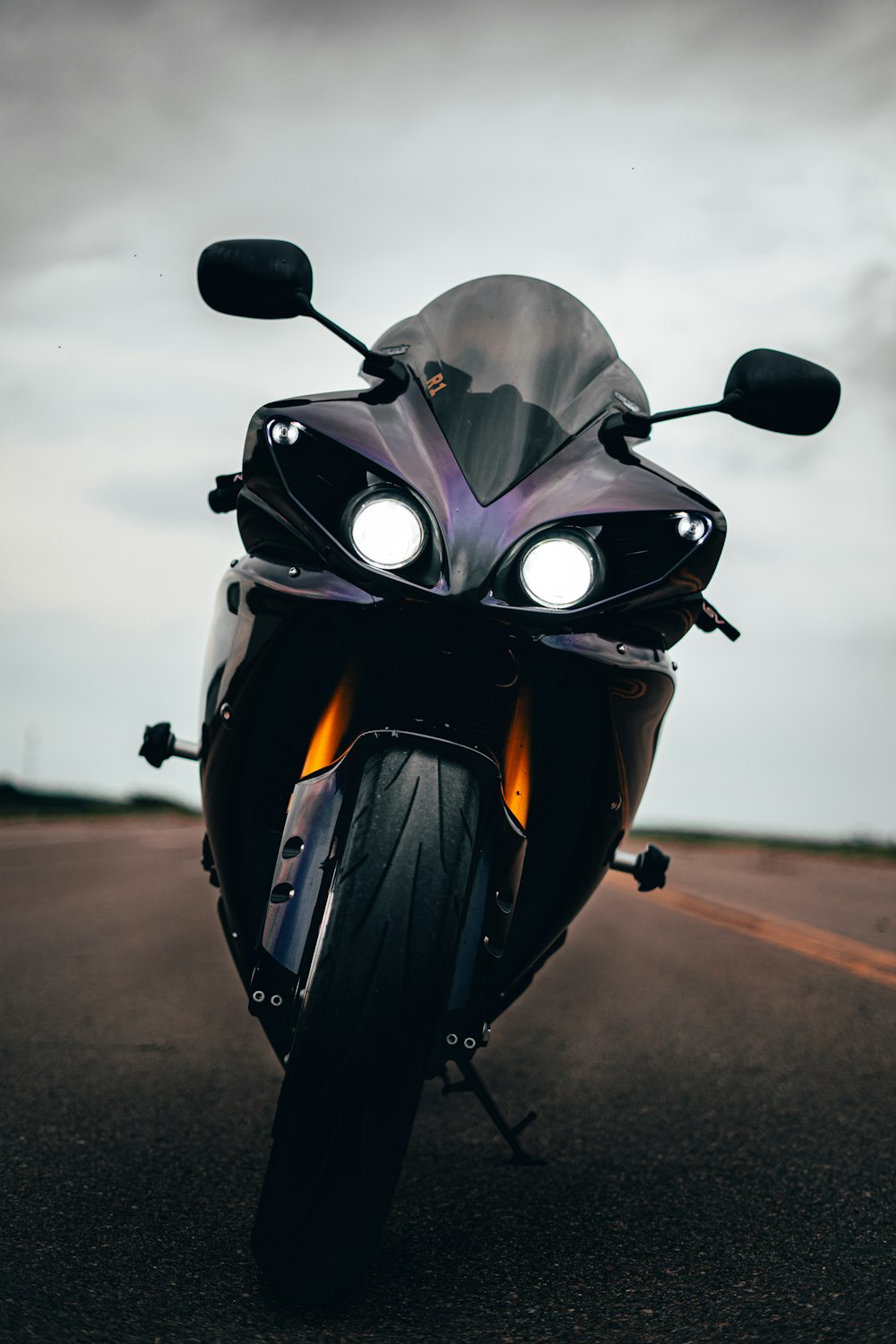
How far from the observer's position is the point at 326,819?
219 centimetres

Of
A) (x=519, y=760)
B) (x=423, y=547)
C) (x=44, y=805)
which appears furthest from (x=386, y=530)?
(x=44, y=805)

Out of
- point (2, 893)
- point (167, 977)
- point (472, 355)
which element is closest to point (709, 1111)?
point (472, 355)

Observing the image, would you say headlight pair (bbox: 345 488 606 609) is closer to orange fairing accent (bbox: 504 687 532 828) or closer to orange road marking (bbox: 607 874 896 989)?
orange fairing accent (bbox: 504 687 532 828)

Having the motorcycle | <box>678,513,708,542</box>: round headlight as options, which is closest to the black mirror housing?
the motorcycle

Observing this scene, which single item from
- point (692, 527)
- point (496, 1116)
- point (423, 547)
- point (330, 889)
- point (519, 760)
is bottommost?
point (496, 1116)

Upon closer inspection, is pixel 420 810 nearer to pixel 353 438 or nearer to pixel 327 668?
pixel 327 668

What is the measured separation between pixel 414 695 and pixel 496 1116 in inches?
42.6

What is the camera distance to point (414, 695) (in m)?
2.24

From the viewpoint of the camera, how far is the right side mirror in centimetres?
259

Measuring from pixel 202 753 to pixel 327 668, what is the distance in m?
0.44

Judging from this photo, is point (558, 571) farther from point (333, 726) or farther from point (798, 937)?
point (798, 937)

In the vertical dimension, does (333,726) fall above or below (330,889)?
above

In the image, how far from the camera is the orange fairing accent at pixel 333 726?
7.41 ft

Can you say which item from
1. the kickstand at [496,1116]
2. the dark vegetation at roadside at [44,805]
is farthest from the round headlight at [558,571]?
the dark vegetation at roadside at [44,805]
